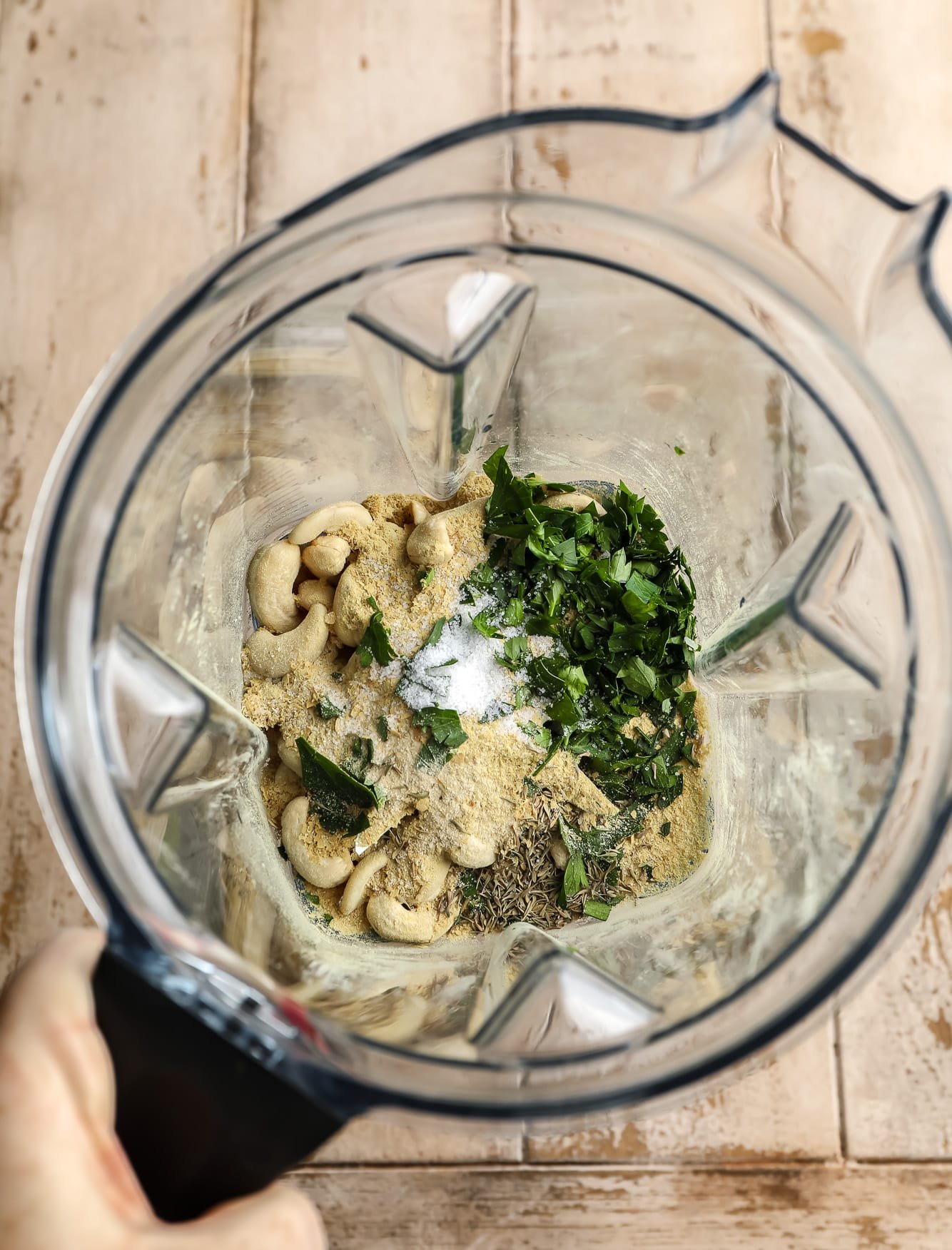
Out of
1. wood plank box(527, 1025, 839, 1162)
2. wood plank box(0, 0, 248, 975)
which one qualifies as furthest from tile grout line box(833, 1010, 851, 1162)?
wood plank box(0, 0, 248, 975)

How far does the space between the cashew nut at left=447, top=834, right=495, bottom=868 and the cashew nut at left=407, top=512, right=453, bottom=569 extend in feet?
0.51

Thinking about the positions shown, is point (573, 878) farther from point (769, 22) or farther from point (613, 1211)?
point (769, 22)

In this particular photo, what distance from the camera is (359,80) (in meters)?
0.73

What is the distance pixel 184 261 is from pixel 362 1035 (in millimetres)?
540

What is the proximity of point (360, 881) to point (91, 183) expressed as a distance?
1.70 feet

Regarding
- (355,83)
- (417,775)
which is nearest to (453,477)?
(417,775)

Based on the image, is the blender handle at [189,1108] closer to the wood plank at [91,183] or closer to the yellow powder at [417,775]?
the yellow powder at [417,775]

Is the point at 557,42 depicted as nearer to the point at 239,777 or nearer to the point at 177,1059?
the point at 239,777

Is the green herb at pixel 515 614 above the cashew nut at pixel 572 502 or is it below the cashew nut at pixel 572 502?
below

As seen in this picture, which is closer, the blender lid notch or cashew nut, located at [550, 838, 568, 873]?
the blender lid notch

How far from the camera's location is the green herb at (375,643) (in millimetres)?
578

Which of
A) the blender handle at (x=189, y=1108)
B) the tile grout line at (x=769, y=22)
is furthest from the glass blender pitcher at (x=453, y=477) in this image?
the tile grout line at (x=769, y=22)

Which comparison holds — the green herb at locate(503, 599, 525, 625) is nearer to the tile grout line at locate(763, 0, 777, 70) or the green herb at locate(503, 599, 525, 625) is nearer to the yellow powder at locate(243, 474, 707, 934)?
the yellow powder at locate(243, 474, 707, 934)

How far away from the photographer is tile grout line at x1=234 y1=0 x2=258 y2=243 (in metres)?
0.72
